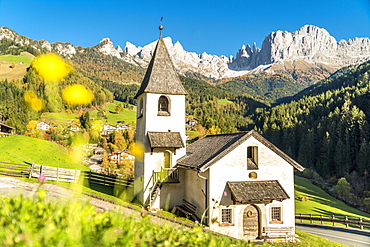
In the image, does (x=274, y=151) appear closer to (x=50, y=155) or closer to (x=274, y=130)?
(x=50, y=155)

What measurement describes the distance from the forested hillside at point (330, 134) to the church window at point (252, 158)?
54825mm

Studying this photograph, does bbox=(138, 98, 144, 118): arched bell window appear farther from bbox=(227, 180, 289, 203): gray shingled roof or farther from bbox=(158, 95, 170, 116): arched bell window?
bbox=(227, 180, 289, 203): gray shingled roof

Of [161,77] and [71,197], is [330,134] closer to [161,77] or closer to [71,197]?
[161,77]

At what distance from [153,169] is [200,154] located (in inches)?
163

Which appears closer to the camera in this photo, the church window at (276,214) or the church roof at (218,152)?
the church roof at (218,152)

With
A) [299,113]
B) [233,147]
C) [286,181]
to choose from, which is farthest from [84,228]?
[299,113]

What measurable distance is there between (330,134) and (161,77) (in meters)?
83.6

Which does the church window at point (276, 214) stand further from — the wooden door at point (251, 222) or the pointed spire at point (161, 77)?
the pointed spire at point (161, 77)

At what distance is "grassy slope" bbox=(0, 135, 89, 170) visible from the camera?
33725 millimetres

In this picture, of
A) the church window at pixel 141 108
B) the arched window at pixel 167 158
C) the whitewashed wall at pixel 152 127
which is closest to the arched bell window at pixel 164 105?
the whitewashed wall at pixel 152 127

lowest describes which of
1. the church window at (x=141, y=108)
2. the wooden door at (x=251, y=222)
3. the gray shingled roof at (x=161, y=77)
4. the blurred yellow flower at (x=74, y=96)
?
the wooden door at (x=251, y=222)

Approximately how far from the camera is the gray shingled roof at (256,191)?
17.0 m

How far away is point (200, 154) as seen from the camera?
815 inches

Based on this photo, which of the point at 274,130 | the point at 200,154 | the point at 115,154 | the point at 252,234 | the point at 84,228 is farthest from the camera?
the point at 274,130
